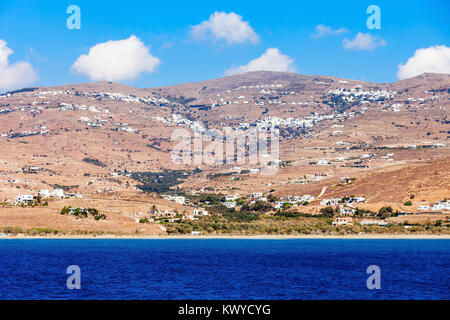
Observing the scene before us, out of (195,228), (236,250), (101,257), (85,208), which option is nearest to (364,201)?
(195,228)

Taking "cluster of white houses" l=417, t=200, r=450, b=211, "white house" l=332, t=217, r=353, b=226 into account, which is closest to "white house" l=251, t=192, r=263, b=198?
"white house" l=332, t=217, r=353, b=226

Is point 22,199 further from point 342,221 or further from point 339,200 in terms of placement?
point 339,200

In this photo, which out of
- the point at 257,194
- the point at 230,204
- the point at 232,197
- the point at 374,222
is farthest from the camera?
the point at 257,194

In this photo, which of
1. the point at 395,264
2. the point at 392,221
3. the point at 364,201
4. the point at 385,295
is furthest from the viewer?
the point at 364,201

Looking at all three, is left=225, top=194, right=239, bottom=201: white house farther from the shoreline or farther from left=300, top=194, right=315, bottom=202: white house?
the shoreline

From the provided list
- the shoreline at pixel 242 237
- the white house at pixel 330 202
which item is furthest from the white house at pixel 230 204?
the shoreline at pixel 242 237

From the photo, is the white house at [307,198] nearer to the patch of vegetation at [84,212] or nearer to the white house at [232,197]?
the white house at [232,197]

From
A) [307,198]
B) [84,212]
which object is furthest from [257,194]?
[84,212]

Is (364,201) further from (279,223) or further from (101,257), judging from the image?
(101,257)
